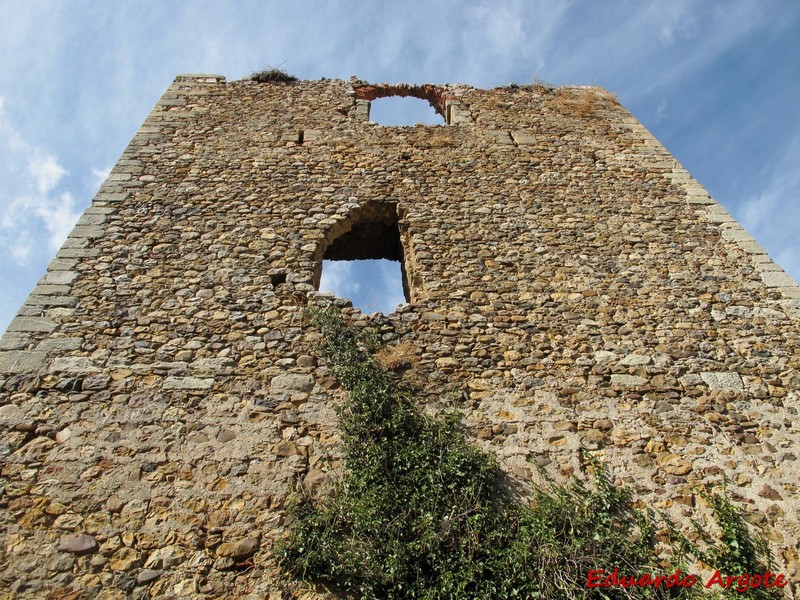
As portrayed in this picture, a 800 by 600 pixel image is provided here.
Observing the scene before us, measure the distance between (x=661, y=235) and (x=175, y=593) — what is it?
551 cm

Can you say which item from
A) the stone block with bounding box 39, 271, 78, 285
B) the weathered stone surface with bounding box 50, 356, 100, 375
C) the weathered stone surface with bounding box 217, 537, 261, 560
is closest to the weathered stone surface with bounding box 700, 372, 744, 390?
the weathered stone surface with bounding box 217, 537, 261, 560

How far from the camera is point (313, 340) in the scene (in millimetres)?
4516

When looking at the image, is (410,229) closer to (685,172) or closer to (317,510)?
(317,510)

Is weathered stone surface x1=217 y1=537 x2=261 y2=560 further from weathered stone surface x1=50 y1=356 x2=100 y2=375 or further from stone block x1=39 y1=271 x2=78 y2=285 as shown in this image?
stone block x1=39 y1=271 x2=78 y2=285

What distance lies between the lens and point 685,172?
6.55m

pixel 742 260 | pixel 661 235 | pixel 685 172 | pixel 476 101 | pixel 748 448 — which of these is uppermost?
pixel 476 101

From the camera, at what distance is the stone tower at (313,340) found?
3541mm

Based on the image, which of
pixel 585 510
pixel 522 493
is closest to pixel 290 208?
pixel 522 493

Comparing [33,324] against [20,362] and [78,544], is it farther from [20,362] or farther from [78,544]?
[78,544]

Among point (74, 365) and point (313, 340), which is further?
point (313, 340)

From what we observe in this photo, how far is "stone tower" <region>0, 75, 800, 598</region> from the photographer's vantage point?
11.6ft

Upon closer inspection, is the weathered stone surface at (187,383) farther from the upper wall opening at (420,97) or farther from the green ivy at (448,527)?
the upper wall opening at (420,97)

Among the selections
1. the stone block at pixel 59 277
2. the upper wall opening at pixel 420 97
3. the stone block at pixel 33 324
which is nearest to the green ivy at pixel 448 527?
the stone block at pixel 33 324

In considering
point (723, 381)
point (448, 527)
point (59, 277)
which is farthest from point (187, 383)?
point (723, 381)
